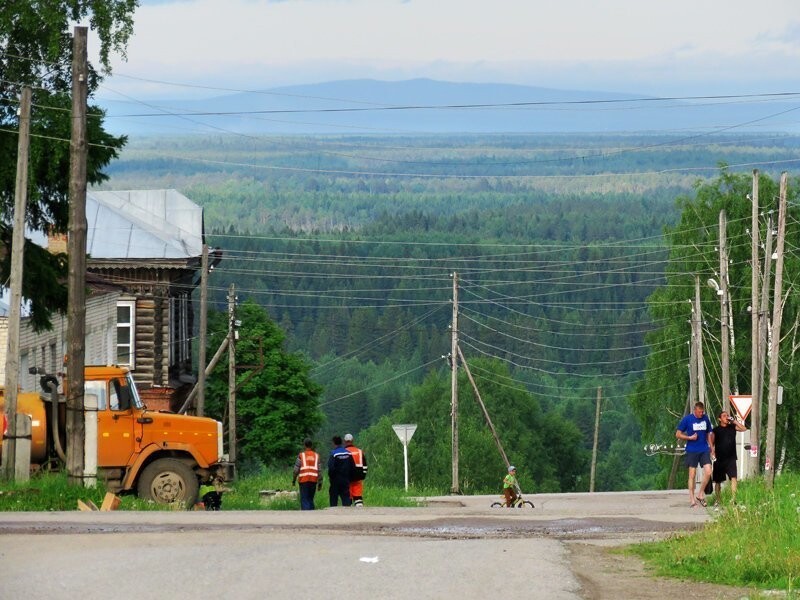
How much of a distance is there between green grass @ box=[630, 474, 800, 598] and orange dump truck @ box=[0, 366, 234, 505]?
41.0ft

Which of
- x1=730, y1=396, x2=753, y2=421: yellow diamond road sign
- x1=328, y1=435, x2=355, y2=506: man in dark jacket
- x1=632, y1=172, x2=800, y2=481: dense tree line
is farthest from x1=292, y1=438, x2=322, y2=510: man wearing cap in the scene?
x1=632, y1=172, x2=800, y2=481: dense tree line

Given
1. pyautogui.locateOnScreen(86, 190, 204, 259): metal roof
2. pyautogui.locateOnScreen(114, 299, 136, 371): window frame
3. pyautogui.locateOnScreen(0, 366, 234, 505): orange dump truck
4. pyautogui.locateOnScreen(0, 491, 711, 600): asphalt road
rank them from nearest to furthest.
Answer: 1. pyautogui.locateOnScreen(0, 491, 711, 600): asphalt road
2. pyautogui.locateOnScreen(0, 366, 234, 505): orange dump truck
3. pyautogui.locateOnScreen(114, 299, 136, 371): window frame
4. pyautogui.locateOnScreen(86, 190, 204, 259): metal roof

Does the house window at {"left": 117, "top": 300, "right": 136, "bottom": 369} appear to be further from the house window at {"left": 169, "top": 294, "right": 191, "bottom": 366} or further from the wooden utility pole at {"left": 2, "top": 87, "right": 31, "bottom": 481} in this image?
the wooden utility pole at {"left": 2, "top": 87, "right": 31, "bottom": 481}

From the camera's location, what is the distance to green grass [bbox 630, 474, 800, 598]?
42.3 ft

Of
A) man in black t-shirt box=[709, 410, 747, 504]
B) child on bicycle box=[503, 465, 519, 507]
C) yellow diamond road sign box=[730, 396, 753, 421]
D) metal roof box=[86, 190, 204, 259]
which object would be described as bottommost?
child on bicycle box=[503, 465, 519, 507]

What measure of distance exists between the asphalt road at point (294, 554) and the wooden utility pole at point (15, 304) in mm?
6485

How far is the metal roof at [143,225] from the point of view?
5841cm

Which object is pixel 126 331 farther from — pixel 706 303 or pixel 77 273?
pixel 77 273

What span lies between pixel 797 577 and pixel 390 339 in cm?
17699

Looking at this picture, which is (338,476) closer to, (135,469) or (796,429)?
(135,469)

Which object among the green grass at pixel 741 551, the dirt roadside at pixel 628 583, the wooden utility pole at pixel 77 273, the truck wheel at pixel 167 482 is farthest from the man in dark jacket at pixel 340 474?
the dirt roadside at pixel 628 583

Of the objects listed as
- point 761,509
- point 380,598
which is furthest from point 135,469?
point 380,598

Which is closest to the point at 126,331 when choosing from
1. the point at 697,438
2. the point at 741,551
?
the point at 697,438

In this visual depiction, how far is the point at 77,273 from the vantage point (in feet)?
88.2
